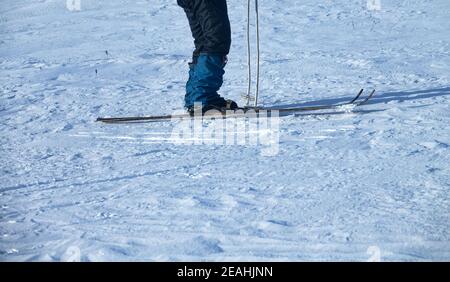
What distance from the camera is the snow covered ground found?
128 inches

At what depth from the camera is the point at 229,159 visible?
437 cm

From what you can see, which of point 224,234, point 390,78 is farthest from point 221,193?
point 390,78

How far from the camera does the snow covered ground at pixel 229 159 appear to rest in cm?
325

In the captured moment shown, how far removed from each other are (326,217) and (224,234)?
1.80 feet
